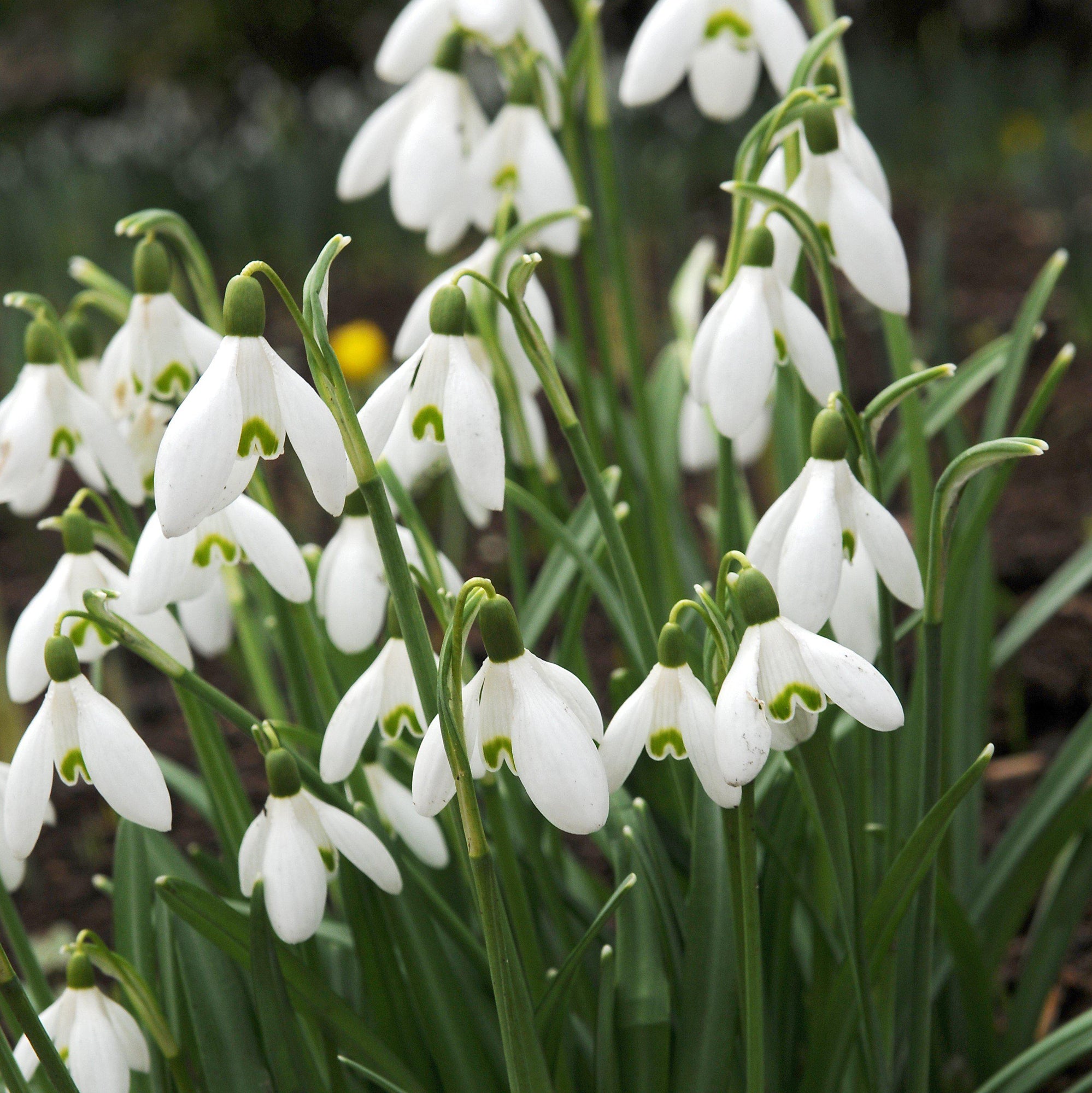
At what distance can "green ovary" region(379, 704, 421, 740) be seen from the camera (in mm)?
960

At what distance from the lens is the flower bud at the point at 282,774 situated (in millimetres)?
884

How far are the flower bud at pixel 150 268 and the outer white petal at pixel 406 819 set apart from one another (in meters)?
0.48

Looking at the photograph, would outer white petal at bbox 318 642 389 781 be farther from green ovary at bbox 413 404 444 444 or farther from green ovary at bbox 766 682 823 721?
green ovary at bbox 766 682 823 721

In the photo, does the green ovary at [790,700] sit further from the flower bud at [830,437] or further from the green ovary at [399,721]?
the green ovary at [399,721]

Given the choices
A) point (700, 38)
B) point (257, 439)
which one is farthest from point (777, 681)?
point (700, 38)

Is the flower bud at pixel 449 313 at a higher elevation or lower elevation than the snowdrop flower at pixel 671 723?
higher

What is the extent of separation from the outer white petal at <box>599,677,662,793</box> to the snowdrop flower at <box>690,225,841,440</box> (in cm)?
25

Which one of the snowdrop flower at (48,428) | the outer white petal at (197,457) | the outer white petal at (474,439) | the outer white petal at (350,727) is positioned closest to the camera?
the outer white petal at (197,457)

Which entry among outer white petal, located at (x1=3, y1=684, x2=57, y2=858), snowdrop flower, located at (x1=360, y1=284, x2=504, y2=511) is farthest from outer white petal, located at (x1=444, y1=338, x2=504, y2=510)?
outer white petal, located at (x1=3, y1=684, x2=57, y2=858)

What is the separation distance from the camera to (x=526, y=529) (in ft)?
9.53

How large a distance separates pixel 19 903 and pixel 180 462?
1.68 meters

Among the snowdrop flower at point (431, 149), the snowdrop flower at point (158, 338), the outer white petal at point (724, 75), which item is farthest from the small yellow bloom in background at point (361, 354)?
the snowdrop flower at point (158, 338)

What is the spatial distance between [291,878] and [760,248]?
597 millimetres

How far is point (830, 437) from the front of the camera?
34.2 inches
